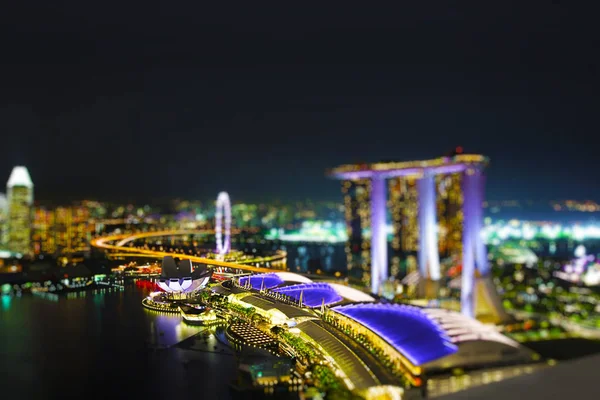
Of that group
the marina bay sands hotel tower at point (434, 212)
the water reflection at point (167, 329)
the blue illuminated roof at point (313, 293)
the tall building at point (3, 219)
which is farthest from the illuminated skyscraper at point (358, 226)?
the tall building at point (3, 219)

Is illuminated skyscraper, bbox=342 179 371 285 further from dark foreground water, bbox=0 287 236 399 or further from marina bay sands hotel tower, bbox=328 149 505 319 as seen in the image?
dark foreground water, bbox=0 287 236 399

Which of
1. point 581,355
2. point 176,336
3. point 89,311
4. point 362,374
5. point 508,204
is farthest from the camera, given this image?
point 89,311

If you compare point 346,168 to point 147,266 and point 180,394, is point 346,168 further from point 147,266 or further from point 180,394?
point 180,394

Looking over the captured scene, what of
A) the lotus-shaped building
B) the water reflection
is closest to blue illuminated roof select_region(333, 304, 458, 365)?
the water reflection

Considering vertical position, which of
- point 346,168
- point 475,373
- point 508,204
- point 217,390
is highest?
point 346,168

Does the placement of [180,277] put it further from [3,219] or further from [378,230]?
[3,219]

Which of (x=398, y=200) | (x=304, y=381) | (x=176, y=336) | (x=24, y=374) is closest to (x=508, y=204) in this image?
(x=304, y=381)

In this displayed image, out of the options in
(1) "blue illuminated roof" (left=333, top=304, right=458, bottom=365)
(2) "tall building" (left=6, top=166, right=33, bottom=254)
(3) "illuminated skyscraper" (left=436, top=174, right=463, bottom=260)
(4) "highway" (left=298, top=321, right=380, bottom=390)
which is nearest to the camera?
(1) "blue illuminated roof" (left=333, top=304, right=458, bottom=365)
